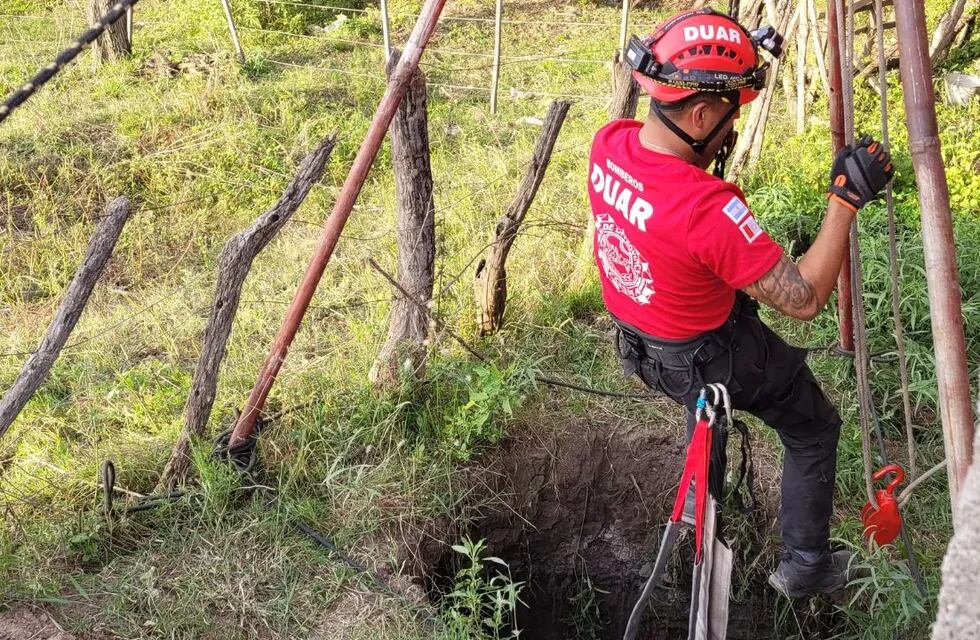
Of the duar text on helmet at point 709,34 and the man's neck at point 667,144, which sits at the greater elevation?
the duar text on helmet at point 709,34

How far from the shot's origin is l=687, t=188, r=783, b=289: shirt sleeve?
2.03 m

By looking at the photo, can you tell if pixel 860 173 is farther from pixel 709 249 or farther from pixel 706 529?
pixel 706 529

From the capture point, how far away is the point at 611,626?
369cm

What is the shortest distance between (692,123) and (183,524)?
223 cm

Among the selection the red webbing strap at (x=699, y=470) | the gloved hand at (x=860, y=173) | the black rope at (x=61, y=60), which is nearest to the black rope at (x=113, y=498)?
the black rope at (x=61, y=60)

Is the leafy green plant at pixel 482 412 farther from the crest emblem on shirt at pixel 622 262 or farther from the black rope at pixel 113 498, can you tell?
the black rope at pixel 113 498

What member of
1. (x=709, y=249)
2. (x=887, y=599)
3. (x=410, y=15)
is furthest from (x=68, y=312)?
(x=410, y=15)

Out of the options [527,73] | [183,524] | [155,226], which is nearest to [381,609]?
[183,524]

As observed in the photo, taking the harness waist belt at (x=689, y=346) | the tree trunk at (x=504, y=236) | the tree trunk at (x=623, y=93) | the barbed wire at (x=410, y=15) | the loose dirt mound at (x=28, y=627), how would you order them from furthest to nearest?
the barbed wire at (x=410, y=15) < the tree trunk at (x=623, y=93) < the tree trunk at (x=504, y=236) < the loose dirt mound at (x=28, y=627) < the harness waist belt at (x=689, y=346)

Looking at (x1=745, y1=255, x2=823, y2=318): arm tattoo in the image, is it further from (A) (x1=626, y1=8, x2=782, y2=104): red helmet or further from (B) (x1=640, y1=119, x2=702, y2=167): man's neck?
(A) (x1=626, y1=8, x2=782, y2=104): red helmet

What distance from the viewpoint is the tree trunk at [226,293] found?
9.66 ft

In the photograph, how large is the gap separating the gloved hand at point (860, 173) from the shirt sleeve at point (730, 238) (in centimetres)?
21

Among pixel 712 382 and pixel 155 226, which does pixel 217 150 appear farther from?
pixel 712 382

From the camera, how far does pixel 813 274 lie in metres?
2.08
